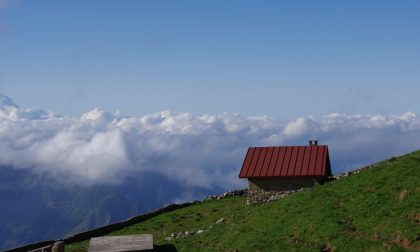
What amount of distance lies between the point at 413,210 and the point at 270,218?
10.3 m

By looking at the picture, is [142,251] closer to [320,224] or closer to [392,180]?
[320,224]

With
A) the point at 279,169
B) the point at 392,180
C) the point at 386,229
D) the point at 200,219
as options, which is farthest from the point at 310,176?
the point at 386,229

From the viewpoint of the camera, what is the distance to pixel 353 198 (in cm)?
3441

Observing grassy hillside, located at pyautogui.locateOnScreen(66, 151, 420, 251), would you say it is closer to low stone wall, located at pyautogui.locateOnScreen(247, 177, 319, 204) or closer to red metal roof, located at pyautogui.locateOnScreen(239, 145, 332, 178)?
red metal roof, located at pyautogui.locateOnScreen(239, 145, 332, 178)

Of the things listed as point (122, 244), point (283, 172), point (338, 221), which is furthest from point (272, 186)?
point (122, 244)

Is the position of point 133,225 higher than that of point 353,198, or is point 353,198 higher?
point 133,225

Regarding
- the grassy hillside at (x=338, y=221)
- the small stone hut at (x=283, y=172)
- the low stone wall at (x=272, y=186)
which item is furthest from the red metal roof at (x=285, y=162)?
the grassy hillside at (x=338, y=221)

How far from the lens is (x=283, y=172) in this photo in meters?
51.3

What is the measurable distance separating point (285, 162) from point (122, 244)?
2621 cm

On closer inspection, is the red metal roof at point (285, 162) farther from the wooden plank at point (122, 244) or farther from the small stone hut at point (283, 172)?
the wooden plank at point (122, 244)

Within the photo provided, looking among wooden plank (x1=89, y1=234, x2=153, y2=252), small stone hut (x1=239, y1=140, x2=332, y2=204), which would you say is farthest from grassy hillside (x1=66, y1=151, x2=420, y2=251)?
small stone hut (x1=239, y1=140, x2=332, y2=204)

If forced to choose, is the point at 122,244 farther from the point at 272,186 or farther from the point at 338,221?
the point at 272,186

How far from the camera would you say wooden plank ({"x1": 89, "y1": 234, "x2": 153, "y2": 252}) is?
2985 centimetres

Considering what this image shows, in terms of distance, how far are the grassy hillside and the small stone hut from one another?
9278 millimetres
